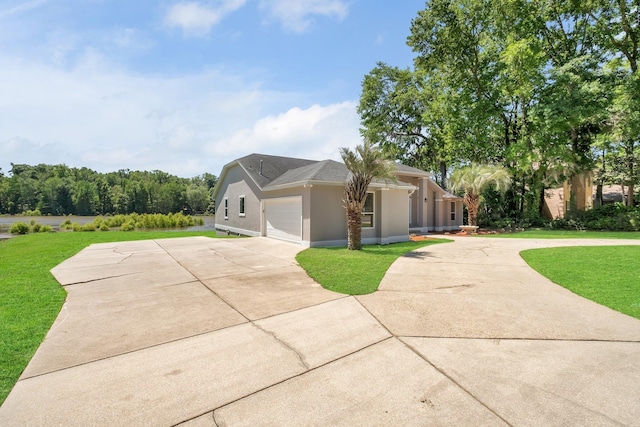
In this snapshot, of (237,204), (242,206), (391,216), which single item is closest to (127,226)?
(237,204)

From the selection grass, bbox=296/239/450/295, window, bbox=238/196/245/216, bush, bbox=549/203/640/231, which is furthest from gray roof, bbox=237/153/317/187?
bush, bbox=549/203/640/231

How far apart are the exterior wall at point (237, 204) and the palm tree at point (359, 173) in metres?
6.87

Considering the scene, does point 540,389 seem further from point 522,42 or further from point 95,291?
point 522,42

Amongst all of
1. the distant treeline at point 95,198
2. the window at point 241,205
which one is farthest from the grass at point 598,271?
the distant treeline at point 95,198

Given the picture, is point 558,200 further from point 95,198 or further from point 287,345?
point 95,198

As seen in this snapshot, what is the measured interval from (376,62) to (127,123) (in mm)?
24095

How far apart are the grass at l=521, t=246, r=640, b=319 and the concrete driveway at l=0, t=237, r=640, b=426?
617mm

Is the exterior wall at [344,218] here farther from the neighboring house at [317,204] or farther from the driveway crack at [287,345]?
the driveway crack at [287,345]

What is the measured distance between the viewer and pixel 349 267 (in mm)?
8219

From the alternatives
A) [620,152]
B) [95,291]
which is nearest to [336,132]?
[620,152]

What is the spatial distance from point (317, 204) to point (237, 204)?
892cm

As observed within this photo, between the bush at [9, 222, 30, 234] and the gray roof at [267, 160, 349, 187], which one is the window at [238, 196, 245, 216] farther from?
the bush at [9, 222, 30, 234]

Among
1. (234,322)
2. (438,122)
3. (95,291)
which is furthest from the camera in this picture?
(438,122)

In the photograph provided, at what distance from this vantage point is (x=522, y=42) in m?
18.5
